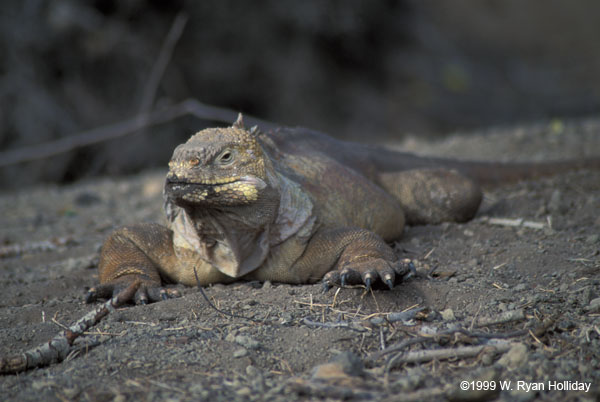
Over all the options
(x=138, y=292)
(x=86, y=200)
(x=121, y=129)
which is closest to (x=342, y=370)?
(x=138, y=292)

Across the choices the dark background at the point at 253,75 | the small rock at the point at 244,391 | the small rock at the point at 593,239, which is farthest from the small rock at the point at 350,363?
the dark background at the point at 253,75

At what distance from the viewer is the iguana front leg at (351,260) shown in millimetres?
3535

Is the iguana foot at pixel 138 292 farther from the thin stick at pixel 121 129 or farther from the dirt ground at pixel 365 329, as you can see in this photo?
the thin stick at pixel 121 129

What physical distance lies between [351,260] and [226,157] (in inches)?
40.9

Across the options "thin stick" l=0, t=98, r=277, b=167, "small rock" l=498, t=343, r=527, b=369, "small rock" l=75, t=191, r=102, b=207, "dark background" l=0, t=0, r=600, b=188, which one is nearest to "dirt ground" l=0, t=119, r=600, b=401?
"small rock" l=498, t=343, r=527, b=369

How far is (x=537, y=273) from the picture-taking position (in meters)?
3.86

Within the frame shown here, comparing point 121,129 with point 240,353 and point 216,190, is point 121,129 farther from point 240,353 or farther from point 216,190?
point 240,353

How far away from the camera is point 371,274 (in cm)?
349

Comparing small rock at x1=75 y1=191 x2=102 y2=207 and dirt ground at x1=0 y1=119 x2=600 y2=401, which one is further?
small rock at x1=75 y1=191 x2=102 y2=207

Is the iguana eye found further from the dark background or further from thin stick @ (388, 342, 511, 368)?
the dark background

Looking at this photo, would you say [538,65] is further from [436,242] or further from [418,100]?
[436,242]

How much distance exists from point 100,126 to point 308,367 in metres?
10.5

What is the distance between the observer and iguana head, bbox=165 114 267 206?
3453 millimetres

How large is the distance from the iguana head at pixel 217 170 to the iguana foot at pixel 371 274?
0.70 m
